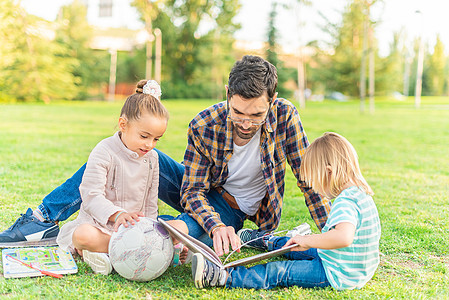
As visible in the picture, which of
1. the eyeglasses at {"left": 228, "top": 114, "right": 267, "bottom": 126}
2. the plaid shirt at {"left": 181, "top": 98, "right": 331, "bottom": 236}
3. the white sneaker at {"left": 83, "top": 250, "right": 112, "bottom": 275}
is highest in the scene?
the eyeglasses at {"left": 228, "top": 114, "right": 267, "bottom": 126}

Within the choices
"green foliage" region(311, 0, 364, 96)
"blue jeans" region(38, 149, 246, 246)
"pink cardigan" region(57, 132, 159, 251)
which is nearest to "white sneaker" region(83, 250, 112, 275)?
"pink cardigan" region(57, 132, 159, 251)

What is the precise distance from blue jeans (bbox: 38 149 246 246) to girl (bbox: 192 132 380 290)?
59cm

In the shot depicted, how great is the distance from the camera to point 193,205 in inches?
119

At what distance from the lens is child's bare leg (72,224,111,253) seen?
2730 millimetres

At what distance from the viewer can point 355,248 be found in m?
2.47

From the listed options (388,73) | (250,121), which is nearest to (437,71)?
(388,73)

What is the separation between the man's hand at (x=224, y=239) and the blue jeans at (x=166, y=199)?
1.07ft

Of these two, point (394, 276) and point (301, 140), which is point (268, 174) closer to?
point (301, 140)

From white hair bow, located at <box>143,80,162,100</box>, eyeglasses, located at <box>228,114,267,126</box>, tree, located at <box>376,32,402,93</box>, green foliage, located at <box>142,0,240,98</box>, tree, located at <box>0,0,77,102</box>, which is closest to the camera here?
eyeglasses, located at <box>228,114,267,126</box>

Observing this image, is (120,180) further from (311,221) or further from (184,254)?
(311,221)

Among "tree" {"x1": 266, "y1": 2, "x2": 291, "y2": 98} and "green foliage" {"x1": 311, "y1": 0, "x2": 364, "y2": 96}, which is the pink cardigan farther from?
"green foliage" {"x1": 311, "y1": 0, "x2": 364, "y2": 96}

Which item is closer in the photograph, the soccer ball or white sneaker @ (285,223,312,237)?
the soccer ball

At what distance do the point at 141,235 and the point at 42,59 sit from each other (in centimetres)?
2698

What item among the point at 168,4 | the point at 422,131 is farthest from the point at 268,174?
the point at 168,4
